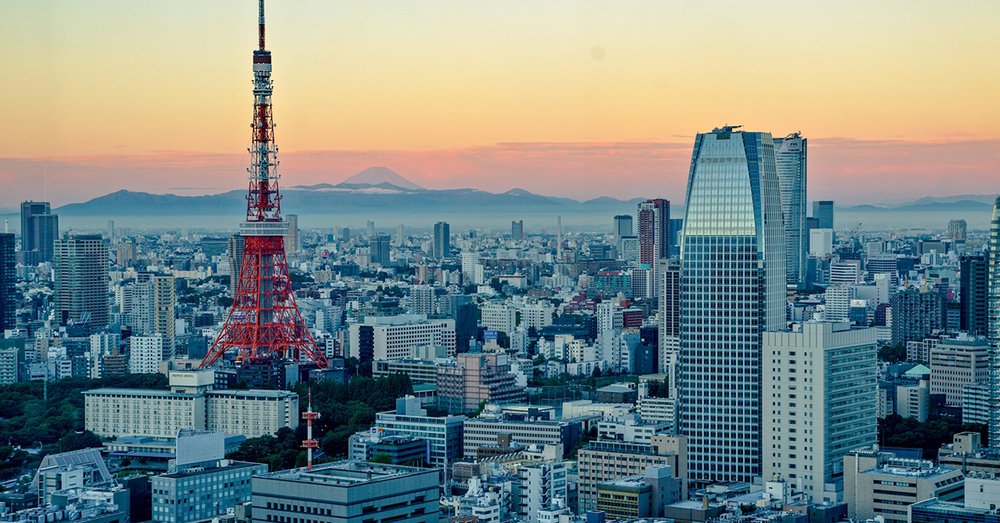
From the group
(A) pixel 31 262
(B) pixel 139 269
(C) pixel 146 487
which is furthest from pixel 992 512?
(B) pixel 139 269

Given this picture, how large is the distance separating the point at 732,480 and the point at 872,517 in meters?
3.47

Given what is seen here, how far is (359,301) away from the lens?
47.7m

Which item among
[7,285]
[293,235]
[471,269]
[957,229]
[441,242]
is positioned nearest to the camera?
[7,285]

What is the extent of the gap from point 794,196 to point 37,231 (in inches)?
801

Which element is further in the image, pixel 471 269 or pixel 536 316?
pixel 471 269

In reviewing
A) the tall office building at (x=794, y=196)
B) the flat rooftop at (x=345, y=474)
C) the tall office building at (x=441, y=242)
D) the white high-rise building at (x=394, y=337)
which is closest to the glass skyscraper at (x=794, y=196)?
the tall office building at (x=794, y=196)

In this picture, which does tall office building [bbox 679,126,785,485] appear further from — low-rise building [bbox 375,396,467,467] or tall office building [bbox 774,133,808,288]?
tall office building [bbox 774,133,808,288]

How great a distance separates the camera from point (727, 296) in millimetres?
21453

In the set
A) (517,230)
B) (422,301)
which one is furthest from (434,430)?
(517,230)

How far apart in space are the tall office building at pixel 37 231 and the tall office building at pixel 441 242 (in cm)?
2603

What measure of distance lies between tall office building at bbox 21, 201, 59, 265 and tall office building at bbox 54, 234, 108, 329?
49 cm

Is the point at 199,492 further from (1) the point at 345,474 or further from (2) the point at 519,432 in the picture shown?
(2) the point at 519,432

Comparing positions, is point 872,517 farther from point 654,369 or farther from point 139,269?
point 139,269

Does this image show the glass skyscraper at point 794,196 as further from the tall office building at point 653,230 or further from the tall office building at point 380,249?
the tall office building at point 380,249
